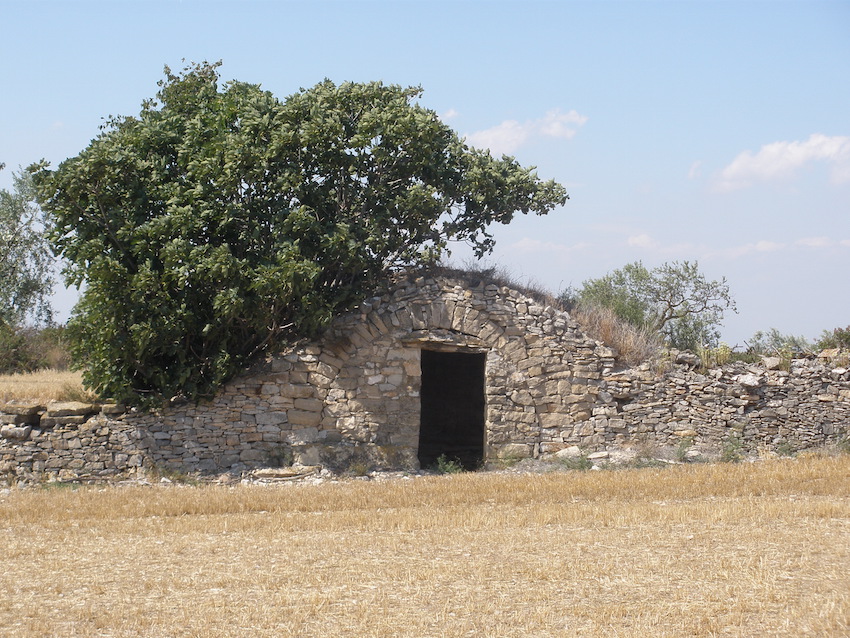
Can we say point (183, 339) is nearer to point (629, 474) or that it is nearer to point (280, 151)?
point (280, 151)

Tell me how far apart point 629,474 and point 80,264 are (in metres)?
10.0

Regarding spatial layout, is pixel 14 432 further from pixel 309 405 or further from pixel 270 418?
pixel 309 405

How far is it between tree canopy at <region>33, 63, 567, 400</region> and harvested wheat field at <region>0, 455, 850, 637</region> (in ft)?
9.07

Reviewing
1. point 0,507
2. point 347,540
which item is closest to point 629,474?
point 347,540

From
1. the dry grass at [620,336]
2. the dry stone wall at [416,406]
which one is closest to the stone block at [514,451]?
the dry stone wall at [416,406]

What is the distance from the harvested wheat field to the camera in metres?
7.55

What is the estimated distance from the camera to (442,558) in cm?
965

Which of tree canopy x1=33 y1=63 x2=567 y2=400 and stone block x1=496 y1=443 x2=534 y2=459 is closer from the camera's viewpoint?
tree canopy x1=33 y1=63 x2=567 y2=400

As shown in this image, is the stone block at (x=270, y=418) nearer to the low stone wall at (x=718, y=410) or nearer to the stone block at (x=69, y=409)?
the stone block at (x=69, y=409)

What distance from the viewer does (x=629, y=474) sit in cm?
1483

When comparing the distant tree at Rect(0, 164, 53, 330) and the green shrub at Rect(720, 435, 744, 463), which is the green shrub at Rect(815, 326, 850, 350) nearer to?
the green shrub at Rect(720, 435, 744, 463)

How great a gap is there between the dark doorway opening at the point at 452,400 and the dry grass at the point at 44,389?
27.5 feet

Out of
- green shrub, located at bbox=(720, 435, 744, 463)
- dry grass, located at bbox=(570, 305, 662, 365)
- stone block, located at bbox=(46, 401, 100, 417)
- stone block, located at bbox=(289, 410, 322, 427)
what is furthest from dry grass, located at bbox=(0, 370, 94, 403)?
green shrub, located at bbox=(720, 435, 744, 463)

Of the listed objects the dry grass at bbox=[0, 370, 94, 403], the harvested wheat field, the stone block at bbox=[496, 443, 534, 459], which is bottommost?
the harvested wheat field
